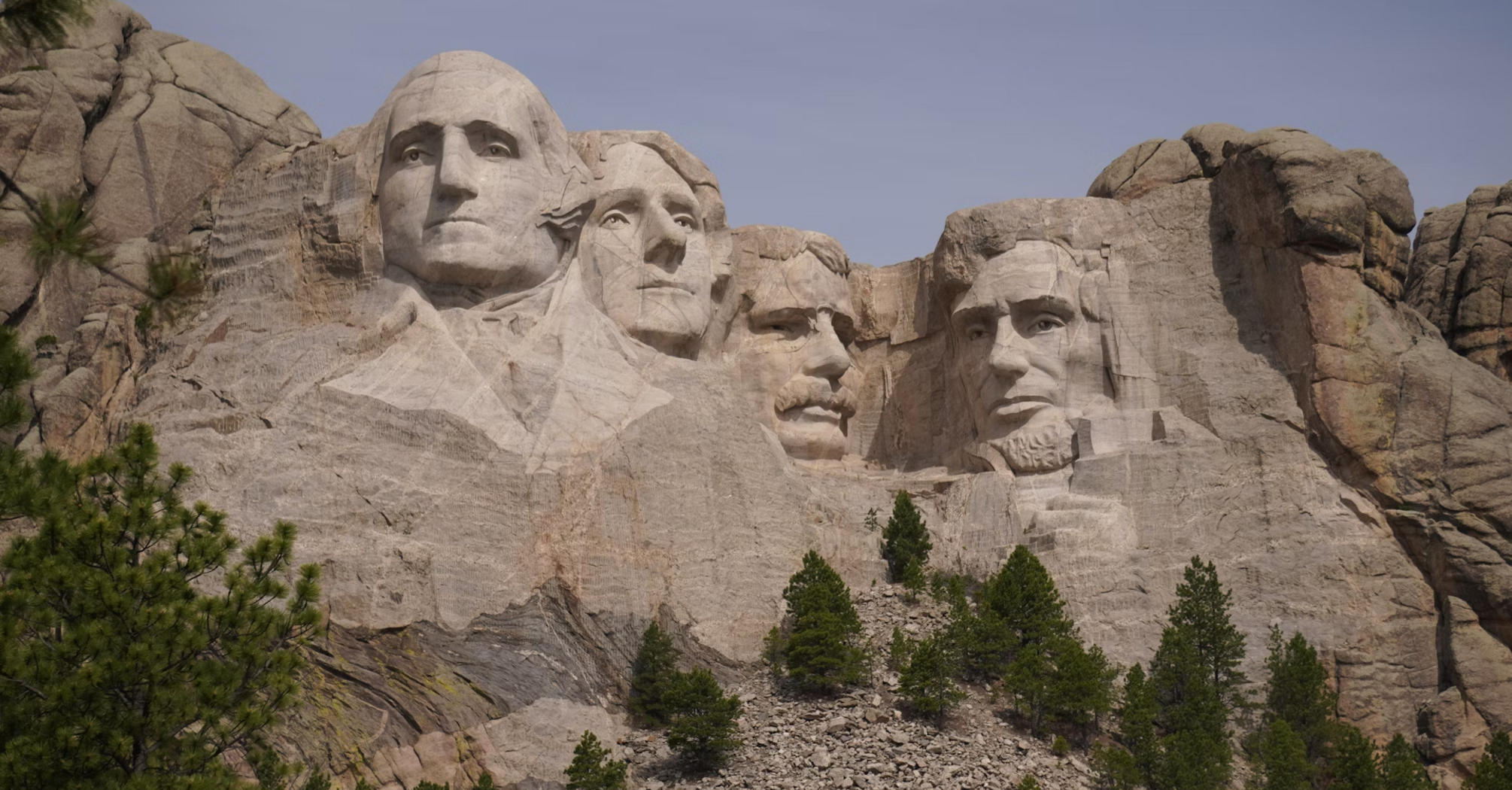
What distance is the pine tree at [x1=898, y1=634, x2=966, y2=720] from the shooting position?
91.1 feet

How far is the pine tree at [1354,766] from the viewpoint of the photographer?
2753 centimetres

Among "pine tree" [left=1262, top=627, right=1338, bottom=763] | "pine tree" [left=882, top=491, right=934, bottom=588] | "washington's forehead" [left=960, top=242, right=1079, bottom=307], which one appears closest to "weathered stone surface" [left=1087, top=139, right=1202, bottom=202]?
"washington's forehead" [left=960, top=242, right=1079, bottom=307]

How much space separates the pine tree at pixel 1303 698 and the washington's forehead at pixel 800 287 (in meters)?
8.71

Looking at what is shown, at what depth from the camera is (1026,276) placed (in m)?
33.6

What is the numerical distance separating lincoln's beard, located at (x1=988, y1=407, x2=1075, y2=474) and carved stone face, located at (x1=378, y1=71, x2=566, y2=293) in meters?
6.47

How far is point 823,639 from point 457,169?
23.9 ft

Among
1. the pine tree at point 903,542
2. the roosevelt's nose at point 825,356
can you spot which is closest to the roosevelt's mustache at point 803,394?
the roosevelt's nose at point 825,356

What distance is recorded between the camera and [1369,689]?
29.8 m

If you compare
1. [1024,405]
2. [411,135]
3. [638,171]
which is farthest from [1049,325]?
[411,135]

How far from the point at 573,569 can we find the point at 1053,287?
8.52 metres

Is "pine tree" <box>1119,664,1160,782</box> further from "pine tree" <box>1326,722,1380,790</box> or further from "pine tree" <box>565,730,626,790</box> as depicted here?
"pine tree" <box>565,730,626,790</box>

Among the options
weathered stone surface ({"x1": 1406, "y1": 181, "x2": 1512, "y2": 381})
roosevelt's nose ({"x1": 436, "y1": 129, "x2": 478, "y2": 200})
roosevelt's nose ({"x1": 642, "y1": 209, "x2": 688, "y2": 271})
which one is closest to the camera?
roosevelt's nose ({"x1": 436, "y1": 129, "x2": 478, "y2": 200})

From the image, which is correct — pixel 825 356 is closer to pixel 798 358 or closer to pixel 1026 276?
pixel 798 358

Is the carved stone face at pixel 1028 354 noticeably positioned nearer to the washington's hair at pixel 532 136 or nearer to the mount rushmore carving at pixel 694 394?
the mount rushmore carving at pixel 694 394
